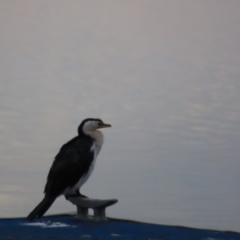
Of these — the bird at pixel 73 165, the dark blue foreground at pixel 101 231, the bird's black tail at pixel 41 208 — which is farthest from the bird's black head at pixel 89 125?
the dark blue foreground at pixel 101 231

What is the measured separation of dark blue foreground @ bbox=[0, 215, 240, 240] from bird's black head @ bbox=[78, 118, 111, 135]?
3.67 feet

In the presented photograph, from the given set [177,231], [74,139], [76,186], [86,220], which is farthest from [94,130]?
[177,231]

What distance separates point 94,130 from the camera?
5941 millimetres

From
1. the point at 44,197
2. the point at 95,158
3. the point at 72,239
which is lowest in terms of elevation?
the point at 72,239

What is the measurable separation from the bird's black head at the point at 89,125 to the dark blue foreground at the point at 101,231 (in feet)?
3.67

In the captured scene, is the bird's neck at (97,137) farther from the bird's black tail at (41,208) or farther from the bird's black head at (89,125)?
the bird's black tail at (41,208)

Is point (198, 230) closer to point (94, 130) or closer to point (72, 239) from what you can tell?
point (72, 239)

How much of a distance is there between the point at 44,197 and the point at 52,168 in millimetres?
300

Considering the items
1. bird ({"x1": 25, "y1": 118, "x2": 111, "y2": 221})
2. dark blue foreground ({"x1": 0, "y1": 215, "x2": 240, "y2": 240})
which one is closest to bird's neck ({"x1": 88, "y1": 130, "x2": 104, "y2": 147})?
bird ({"x1": 25, "y1": 118, "x2": 111, "y2": 221})

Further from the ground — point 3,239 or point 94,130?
point 94,130

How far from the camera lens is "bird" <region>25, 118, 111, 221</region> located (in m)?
5.36

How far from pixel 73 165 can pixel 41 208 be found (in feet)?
1.82

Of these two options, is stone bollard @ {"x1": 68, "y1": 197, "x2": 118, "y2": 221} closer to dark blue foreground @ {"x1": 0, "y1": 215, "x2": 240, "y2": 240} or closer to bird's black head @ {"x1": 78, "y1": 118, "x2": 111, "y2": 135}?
dark blue foreground @ {"x1": 0, "y1": 215, "x2": 240, "y2": 240}

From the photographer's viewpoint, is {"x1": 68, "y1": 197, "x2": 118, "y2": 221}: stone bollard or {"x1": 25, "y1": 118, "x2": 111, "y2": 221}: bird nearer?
{"x1": 68, "y1": 197, "x2": 118, "y2": 221}: stone bollard
